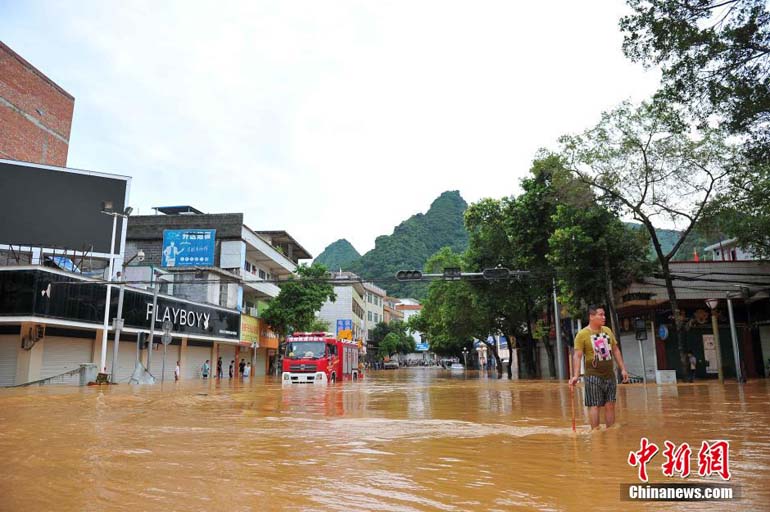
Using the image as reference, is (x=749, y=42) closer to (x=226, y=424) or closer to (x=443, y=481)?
(x=443, y=481)

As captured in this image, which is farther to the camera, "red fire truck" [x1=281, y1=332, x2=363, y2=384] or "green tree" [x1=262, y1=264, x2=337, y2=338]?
"green tree" [x1=262, y1=264, x2=337, y2=338]

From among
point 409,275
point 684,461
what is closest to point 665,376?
point 409,275

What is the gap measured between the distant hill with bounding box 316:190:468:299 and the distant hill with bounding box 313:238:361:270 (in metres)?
0.40

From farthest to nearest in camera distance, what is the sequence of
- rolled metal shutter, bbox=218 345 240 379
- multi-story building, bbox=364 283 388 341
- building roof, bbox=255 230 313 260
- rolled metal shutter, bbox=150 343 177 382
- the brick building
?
multi-story building, bbox=364 283 388 341 → building roof, bbox=255 230 313 260 → rolled metal shutter, bbox=218 345 240 379 → the brick building → rolled metal shutter, bbox=150 343 177 382

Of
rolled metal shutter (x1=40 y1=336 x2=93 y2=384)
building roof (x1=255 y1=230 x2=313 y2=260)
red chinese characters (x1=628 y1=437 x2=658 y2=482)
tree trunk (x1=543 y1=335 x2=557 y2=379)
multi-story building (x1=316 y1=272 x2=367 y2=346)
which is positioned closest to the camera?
red chinese characters (x1=628 y1=437 x2=658 y2=482)

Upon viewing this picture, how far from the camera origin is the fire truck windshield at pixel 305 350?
88.5ft

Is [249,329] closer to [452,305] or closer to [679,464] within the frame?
[452,305]

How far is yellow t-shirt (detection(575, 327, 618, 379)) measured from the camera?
7934 millimetres

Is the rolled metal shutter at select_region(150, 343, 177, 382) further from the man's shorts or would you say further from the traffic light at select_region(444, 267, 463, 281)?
the man's shorts

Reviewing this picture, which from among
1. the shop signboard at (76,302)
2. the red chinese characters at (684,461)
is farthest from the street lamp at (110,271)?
the red chinese characters at (684,461)

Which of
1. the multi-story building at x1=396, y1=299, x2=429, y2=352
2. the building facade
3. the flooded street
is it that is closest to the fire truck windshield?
the building facade

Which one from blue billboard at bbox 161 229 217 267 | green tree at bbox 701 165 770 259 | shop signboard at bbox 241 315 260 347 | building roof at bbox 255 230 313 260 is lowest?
shop signboard at bbox 241 315 260 347

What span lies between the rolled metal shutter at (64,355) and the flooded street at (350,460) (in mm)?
17956

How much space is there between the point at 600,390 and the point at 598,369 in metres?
0.29
